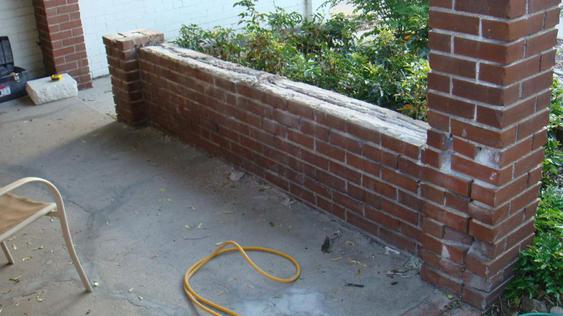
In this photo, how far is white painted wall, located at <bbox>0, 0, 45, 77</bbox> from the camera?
6.16 m

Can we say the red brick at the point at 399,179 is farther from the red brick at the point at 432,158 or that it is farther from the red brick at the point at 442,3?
the red brick at the point at 442,3

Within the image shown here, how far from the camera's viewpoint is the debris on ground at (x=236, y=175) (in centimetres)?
425

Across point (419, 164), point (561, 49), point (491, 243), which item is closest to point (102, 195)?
point (419, 164)

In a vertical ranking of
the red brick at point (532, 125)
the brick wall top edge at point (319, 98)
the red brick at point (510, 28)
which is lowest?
the brick wall top edge at point (319, 98)

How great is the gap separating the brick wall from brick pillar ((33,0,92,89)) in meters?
2.25

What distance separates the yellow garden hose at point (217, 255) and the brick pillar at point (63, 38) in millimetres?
3431

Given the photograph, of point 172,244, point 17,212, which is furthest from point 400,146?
point 17,212

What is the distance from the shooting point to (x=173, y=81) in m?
4.70

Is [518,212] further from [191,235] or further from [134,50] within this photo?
[134,50]

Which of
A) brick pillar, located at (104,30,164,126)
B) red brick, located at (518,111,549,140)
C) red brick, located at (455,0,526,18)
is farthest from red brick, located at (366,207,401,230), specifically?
brick pillar, located at (104,30,164,126)

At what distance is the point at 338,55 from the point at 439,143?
6.38ft

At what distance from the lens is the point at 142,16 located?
270 inches

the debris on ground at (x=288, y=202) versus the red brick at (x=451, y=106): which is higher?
the red brick at (x=451, y=106)

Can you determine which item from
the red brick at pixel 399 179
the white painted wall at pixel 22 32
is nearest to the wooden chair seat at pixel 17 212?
the red brick at pixel 399 179
